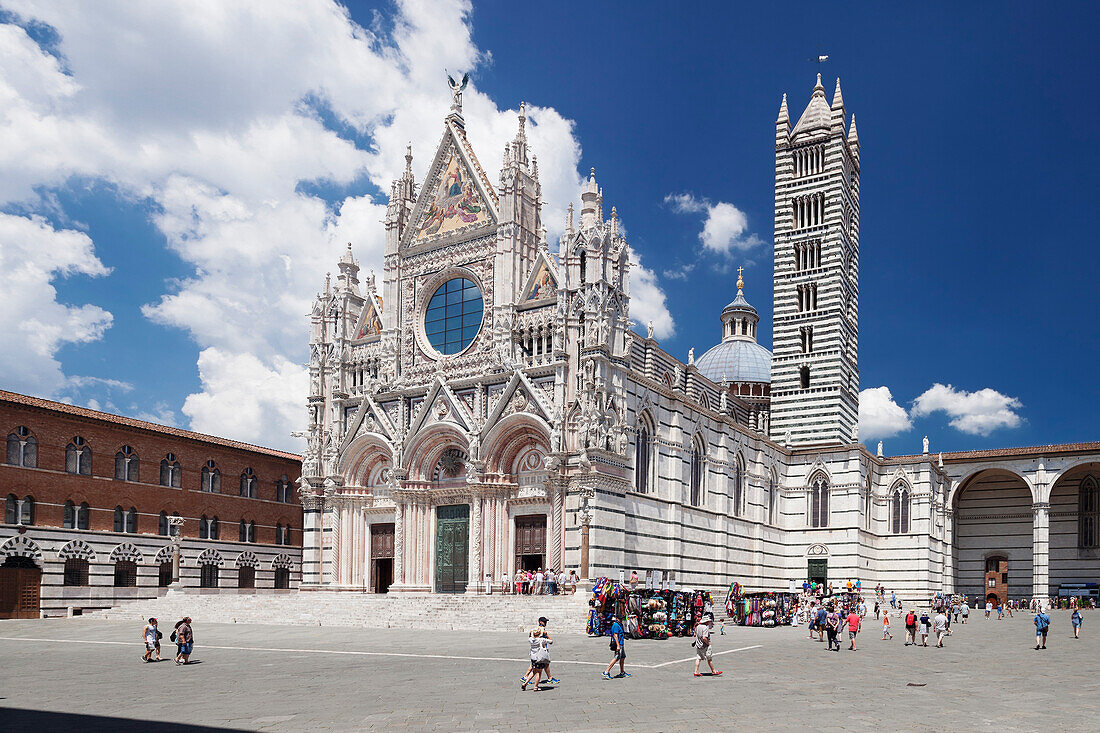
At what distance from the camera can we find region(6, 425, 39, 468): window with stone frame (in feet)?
141

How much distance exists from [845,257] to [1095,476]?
71.6 ft

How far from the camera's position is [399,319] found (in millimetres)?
47906

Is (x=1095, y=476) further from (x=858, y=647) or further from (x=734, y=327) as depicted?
(x=858, y=647)

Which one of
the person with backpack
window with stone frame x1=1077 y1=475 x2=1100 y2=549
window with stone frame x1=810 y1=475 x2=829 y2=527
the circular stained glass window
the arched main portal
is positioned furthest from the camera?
the arched main portal

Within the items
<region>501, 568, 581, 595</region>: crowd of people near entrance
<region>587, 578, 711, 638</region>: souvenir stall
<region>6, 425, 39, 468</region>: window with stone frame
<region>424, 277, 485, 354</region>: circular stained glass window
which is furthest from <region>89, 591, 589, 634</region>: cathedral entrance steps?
<region>424, 277, 485, 354</region>: circular stained glass window

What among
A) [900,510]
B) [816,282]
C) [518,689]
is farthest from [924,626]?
[816,282]

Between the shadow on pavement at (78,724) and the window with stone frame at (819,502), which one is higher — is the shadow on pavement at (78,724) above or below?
below

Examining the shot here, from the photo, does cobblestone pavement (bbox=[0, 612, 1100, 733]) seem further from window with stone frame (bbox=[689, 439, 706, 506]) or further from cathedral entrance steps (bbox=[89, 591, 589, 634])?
window with stone frame (bbox=[689, 439, 706, 506])

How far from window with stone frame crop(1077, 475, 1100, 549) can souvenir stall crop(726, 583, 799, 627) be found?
3195 centimetres

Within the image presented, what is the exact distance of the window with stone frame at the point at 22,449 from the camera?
42.9 metres

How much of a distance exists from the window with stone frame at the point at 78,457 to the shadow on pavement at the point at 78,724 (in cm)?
3234

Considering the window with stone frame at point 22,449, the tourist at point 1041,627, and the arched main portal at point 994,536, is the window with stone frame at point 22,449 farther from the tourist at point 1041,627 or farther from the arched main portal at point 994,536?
the arched main portal at point 994,536

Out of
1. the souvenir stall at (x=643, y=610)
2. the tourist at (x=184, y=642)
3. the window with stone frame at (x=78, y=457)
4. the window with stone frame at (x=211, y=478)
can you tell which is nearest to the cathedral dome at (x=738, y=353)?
the window with stone frame at (x=211, y=478)

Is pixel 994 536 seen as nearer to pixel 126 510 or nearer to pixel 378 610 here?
pixel 378 610
